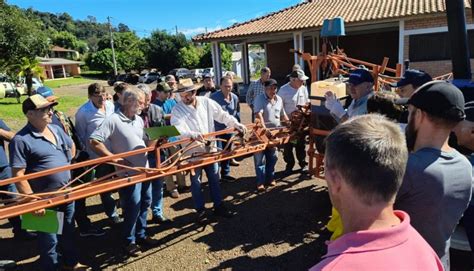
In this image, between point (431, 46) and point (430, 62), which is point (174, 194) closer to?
point (430, 62)

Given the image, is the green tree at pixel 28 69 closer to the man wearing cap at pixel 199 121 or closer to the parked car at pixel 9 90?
the parked car at pixel 9 90

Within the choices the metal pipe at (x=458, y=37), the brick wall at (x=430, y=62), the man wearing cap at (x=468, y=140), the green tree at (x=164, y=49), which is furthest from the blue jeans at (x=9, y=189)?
the green tree at (x=164, y=49)

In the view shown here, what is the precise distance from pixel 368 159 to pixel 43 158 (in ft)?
10.1

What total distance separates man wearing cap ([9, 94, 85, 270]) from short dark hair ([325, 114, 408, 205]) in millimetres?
2860

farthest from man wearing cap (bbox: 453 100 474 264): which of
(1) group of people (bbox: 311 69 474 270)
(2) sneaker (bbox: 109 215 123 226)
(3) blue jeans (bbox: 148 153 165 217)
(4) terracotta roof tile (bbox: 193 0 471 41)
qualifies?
(4) terracotta roof tile (bbox: 193 0 471 41)

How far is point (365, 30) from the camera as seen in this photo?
19812mm

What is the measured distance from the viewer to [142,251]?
412 centimetres

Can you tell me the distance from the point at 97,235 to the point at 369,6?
55.6 ft

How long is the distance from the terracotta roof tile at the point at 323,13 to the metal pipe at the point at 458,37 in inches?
477

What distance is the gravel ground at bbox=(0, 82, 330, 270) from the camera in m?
3.86

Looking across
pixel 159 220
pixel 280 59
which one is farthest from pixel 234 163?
pixel 280 59

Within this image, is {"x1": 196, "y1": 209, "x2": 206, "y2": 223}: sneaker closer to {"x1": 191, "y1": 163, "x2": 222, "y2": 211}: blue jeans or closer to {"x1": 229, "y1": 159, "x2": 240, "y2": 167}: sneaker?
{"x1": 191, "y1": 163, "x2": 222, "y2": 211}: blue jeans

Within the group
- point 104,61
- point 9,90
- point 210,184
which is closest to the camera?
point 210,184

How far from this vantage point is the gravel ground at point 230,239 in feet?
12.7
